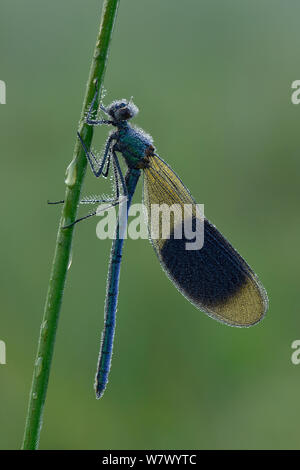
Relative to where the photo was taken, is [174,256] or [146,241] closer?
[174,256]

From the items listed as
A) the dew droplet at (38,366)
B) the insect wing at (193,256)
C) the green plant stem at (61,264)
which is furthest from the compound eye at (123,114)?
the dew droplet at (38,366)

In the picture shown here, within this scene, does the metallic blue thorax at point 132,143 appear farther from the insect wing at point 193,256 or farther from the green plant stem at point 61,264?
the green plant stem at point 61,264

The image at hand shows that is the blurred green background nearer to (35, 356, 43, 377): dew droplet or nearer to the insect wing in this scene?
the insect wing

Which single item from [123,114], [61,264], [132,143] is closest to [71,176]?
[61,264]

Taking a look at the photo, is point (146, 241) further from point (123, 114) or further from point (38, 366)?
point (38, 366)

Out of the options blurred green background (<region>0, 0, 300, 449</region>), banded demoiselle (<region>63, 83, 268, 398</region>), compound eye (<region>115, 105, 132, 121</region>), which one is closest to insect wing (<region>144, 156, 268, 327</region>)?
banded demoiselle (<region>63, 83, 268, 398</region>)
